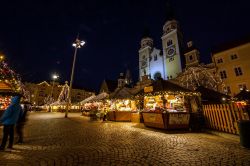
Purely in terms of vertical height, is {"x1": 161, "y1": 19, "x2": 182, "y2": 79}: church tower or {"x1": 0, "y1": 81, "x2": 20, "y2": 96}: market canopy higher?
{"x1": 161, "y1": 19, "x2": 182, "y2": 79}: church tower

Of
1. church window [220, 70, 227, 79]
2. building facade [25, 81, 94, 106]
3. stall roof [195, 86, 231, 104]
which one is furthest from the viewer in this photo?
building facade [25, 81, 94, 106]

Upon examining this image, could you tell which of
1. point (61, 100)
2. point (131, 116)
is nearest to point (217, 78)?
point (131, 116)

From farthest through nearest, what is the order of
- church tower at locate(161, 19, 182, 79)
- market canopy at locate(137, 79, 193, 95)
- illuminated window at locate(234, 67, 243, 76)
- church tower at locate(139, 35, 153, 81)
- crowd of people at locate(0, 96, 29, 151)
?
church tower at locate(139, 35, 153, 81)
church tower at locate(161, 19, 182, 79)
illuminated window at locate(234, 67, 243, 76)
market canopy at locate(137, 79, 193, 95)
crowd of people at locate(0, 96, 29, 151)

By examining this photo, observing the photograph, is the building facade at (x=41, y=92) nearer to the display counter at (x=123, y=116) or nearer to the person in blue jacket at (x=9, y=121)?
the display counter at (x=123, y=116)

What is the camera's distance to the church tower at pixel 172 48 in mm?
39750

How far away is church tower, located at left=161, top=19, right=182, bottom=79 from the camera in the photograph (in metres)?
39.8

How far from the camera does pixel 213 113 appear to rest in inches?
367

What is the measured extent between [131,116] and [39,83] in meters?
71.3

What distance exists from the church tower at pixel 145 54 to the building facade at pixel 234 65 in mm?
23294

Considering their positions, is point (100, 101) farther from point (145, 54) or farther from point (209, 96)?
point (145, 54)

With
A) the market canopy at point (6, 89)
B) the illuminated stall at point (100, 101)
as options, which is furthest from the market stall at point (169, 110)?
the market canopy at point (6, 89)

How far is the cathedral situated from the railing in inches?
1069

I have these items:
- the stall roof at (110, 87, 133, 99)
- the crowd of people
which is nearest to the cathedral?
the stall roof at (110, 87, 133, 99)

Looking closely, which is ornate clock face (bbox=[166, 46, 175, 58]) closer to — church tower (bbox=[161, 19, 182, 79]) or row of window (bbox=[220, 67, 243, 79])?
church tower (bbox=[161, 19, 182, 79])
